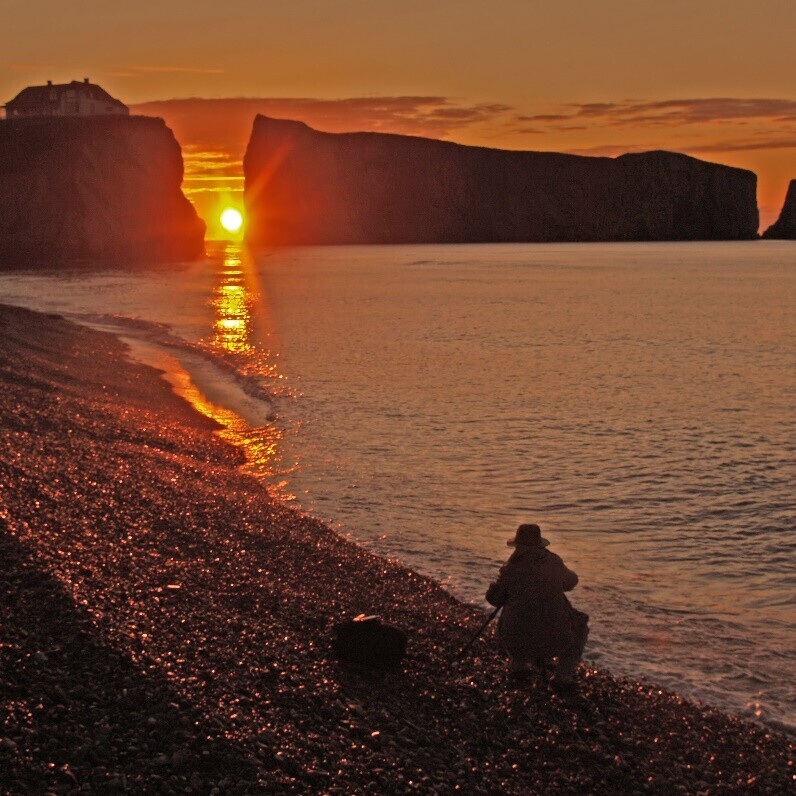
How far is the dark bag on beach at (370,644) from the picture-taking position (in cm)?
759

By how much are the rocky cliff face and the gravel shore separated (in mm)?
117111

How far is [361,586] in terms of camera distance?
1005 cm

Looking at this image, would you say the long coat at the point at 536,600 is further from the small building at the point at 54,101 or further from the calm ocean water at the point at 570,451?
the small building at the point at 54,101

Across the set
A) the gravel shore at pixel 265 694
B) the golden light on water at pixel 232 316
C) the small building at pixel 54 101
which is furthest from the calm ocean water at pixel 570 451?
the small building at pixel 54 101

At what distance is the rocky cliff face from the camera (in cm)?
11956

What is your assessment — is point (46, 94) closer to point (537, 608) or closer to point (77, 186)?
point (77, 186)

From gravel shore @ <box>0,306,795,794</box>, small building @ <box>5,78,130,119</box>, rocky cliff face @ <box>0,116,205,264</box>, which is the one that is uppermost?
small building @ <box>5,78,130,119</box>

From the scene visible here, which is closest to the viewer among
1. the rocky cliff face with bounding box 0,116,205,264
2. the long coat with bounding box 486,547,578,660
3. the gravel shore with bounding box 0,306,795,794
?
the gravel shore with bounding box 0,306,795,794

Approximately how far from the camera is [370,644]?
762 cm

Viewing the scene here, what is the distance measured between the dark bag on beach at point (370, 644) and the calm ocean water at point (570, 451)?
2.28m

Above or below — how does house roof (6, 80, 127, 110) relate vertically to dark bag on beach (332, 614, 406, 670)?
above

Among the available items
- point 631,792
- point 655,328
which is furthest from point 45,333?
point 655,328

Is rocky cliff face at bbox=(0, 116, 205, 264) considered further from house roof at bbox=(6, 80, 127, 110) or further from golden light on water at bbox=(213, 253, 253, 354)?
golden light on water at bbox=(213, 253, 253, 354)

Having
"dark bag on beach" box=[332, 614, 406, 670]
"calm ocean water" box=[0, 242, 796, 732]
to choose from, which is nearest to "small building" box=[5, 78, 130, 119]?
"calm ocean water" box=[0, 242, 796, 732]
